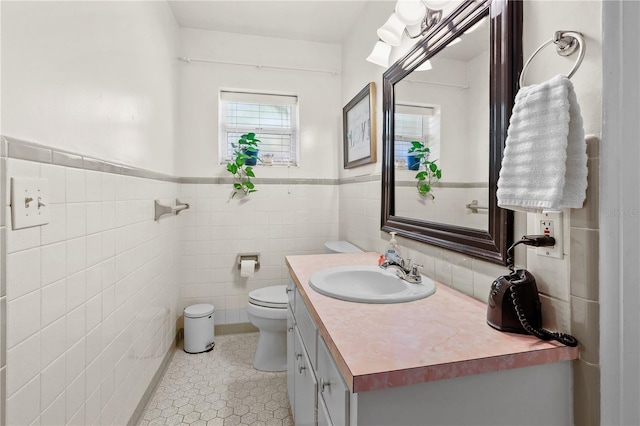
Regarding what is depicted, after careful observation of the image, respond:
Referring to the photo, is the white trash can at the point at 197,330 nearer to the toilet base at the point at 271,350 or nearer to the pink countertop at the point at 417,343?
the toilet base at the point at 271,350

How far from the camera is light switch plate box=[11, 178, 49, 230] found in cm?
79

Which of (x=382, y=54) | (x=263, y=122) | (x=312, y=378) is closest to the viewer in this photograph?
(x=312, y=378)

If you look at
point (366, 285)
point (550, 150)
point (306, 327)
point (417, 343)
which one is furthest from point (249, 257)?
point (550, 150)

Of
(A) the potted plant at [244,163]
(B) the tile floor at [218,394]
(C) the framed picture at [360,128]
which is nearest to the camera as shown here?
(B) the tile floor at [218,394]

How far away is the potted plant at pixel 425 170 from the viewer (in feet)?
4.58

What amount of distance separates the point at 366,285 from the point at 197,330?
5.03ft

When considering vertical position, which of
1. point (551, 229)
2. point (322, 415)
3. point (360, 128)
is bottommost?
point (322, 415)

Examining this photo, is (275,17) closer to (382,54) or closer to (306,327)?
(382,54)

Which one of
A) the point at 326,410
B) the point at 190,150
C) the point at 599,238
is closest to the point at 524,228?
the point at 599,238

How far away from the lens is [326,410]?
895 millimetres

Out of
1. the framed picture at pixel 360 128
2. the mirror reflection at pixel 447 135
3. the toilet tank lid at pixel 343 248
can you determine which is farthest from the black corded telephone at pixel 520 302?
the toilet tank lid at pixel 343 248

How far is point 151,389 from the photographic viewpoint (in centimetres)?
186

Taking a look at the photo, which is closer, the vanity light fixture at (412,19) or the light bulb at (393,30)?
the vanity light fixture at (412,19)

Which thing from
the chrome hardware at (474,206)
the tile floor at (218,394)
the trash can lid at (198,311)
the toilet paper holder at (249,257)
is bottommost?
the tile floor at (218,394)
